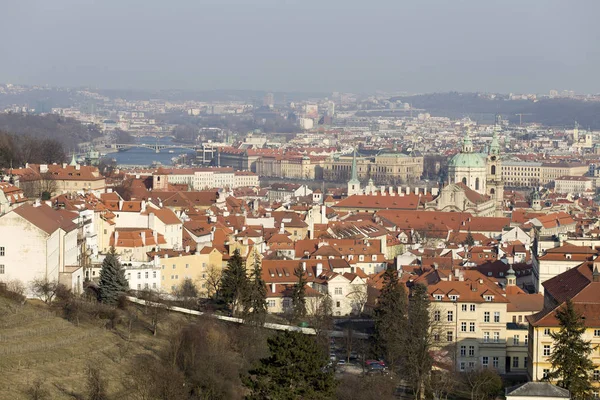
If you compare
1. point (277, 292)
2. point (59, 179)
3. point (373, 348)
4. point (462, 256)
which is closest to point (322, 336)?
point (373, 348)

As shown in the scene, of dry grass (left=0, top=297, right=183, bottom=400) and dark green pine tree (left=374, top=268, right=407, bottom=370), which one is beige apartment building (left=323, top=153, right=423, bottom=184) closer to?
dark green pine tree (left=374, top=268, right=407, bottom=370)

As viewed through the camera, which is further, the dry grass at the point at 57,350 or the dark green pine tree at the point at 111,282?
the dark green pine tree at the point at 111,282

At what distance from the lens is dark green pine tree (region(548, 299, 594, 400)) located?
3041 centimetres

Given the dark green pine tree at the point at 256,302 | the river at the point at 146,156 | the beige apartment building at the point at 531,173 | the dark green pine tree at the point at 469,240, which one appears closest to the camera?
the dark green pine tree at the point at 256,302

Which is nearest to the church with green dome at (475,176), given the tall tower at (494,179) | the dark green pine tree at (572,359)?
the tall tower at (494,179)

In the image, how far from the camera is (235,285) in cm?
4078

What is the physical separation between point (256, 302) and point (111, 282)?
13.5 ft

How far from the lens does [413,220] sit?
2840 inches

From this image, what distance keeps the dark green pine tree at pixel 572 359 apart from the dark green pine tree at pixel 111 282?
12479 mm

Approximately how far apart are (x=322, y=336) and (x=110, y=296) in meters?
5.94

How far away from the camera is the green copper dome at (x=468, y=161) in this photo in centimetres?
9431

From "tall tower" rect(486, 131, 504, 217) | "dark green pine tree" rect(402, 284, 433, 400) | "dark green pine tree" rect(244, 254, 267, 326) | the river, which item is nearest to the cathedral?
"tall tower" rect(486, 131, 504, 217)

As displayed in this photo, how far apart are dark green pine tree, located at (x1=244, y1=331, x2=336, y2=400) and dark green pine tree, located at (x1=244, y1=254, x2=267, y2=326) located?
37.3 feet

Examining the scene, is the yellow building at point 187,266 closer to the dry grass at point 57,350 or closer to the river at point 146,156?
the dry grass at point 57,350
